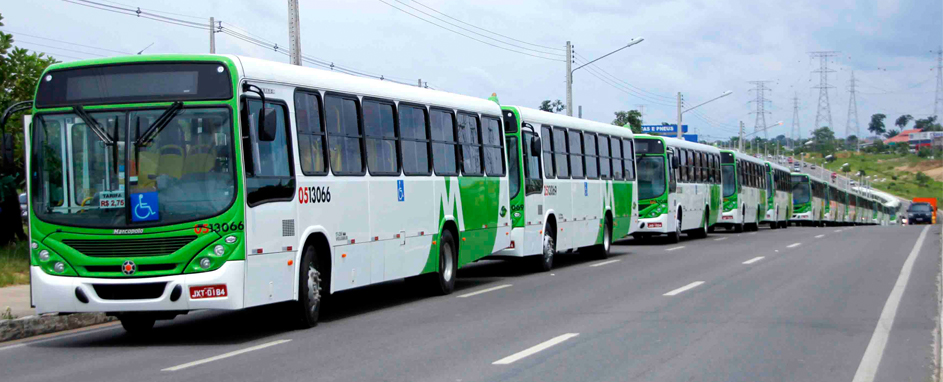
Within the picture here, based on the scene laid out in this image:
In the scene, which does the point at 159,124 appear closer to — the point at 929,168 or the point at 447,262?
the point at 447,262

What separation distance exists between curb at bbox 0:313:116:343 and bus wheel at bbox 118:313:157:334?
84cm

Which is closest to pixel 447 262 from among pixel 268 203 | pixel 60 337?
pixel 268 203

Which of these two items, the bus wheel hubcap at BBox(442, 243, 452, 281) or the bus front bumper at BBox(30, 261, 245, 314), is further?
the bus wheel hubcap at BBox(442, 243, 452, 281)

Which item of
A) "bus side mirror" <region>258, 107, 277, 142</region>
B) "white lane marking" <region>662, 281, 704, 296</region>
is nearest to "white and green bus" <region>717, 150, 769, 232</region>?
"white lane marking" <region>662, 281, 704, 296</region>

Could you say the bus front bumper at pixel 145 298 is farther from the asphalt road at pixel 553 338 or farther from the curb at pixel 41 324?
the curb at pixel 41 324

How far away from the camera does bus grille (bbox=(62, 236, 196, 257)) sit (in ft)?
34.2

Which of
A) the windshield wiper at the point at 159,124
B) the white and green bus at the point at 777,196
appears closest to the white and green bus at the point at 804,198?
the white and green bus at the point at 777,196

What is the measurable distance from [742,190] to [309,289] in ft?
112

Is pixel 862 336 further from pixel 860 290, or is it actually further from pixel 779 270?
pixel 779 270

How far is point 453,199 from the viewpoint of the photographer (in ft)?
52.9

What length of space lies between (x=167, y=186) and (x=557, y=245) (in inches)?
460

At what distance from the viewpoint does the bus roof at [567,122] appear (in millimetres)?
20016

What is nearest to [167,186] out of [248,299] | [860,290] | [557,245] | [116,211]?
[116,211]

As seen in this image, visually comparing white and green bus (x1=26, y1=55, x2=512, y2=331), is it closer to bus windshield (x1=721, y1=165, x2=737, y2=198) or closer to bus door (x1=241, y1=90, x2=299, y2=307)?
bus door (x1=241, y1=90, x2=299, y2=307)
